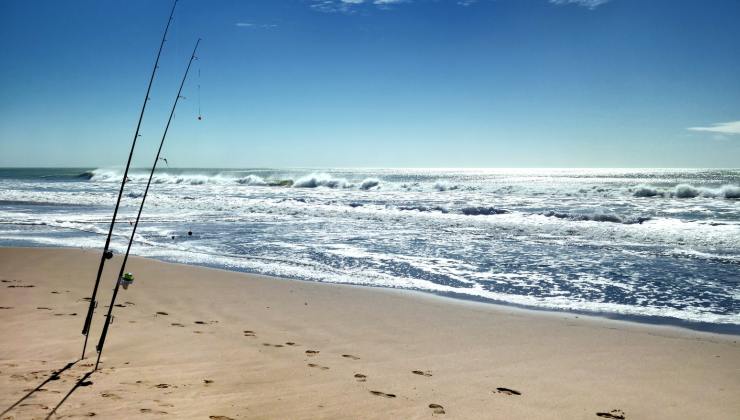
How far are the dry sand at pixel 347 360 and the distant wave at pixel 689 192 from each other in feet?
110

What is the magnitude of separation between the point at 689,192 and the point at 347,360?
37.1m

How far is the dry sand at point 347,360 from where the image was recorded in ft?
12.0

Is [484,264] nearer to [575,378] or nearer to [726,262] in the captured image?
[726,262]

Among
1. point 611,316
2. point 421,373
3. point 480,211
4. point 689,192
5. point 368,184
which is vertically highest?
point 368,184

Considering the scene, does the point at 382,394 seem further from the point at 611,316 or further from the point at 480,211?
the point at 480,211

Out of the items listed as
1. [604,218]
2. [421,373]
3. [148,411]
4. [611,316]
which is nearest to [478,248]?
[611,316]

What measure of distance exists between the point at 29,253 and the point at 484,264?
9.80 metres

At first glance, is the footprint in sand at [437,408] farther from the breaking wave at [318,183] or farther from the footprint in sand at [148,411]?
the breaking wave at [318,183]

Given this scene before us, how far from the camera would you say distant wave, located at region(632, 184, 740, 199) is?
Answer: 33219mm

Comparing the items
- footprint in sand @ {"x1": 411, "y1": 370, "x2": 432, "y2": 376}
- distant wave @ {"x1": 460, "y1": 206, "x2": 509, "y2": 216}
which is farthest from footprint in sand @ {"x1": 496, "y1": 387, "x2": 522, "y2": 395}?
distant wave @ {"x1": 460, "y1": 206, "x2": 509, "y2": 216}

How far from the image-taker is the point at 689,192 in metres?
34.3

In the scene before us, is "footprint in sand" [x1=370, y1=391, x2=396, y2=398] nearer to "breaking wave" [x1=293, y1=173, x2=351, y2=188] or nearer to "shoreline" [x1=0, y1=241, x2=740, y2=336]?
"shoreline" [x1=0, y1=241, x2=740, y2=336]

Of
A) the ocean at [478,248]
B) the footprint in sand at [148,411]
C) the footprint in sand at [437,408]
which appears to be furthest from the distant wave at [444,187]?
the footprint in sand at [148,411]

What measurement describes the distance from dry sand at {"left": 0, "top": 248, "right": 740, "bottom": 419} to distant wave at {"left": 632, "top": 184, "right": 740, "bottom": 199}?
33649 millimetres
